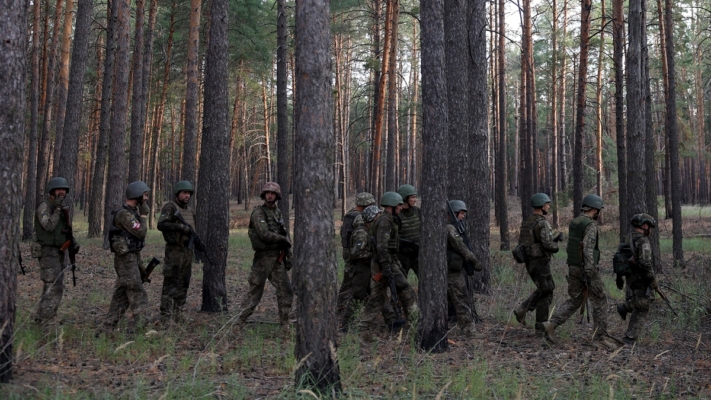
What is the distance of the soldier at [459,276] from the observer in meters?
8.34

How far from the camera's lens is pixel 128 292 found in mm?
7621

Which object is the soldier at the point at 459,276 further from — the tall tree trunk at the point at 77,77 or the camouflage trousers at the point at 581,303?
the tall tree trunk at the point at 77,77

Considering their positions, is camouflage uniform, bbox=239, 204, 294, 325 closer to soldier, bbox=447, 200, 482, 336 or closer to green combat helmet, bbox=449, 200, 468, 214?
soldier, bbox=447, 200, 482, 336

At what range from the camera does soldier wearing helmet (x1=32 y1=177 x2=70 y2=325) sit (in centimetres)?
752

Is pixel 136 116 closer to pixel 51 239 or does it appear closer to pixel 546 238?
pixel 51 239

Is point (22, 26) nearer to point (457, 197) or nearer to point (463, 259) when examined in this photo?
point (463, 259)

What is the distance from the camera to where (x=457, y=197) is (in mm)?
10016

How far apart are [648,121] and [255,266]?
1340 centimetres

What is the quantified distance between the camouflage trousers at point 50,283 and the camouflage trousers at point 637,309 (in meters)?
7.80

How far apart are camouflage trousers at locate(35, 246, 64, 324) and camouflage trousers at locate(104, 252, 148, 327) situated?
2.30 feet

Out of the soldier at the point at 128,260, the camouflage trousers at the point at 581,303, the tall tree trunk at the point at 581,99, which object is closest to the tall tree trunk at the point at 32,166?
the soldier at the point at 128,260

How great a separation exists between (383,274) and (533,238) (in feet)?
7.59

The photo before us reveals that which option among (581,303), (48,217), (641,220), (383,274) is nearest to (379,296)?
(383,274)

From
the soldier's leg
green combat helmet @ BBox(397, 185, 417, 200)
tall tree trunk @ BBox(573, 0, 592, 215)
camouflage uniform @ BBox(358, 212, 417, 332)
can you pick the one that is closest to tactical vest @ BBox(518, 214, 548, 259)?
green combat helmet @ BBox(397, 185, 417, 200)
